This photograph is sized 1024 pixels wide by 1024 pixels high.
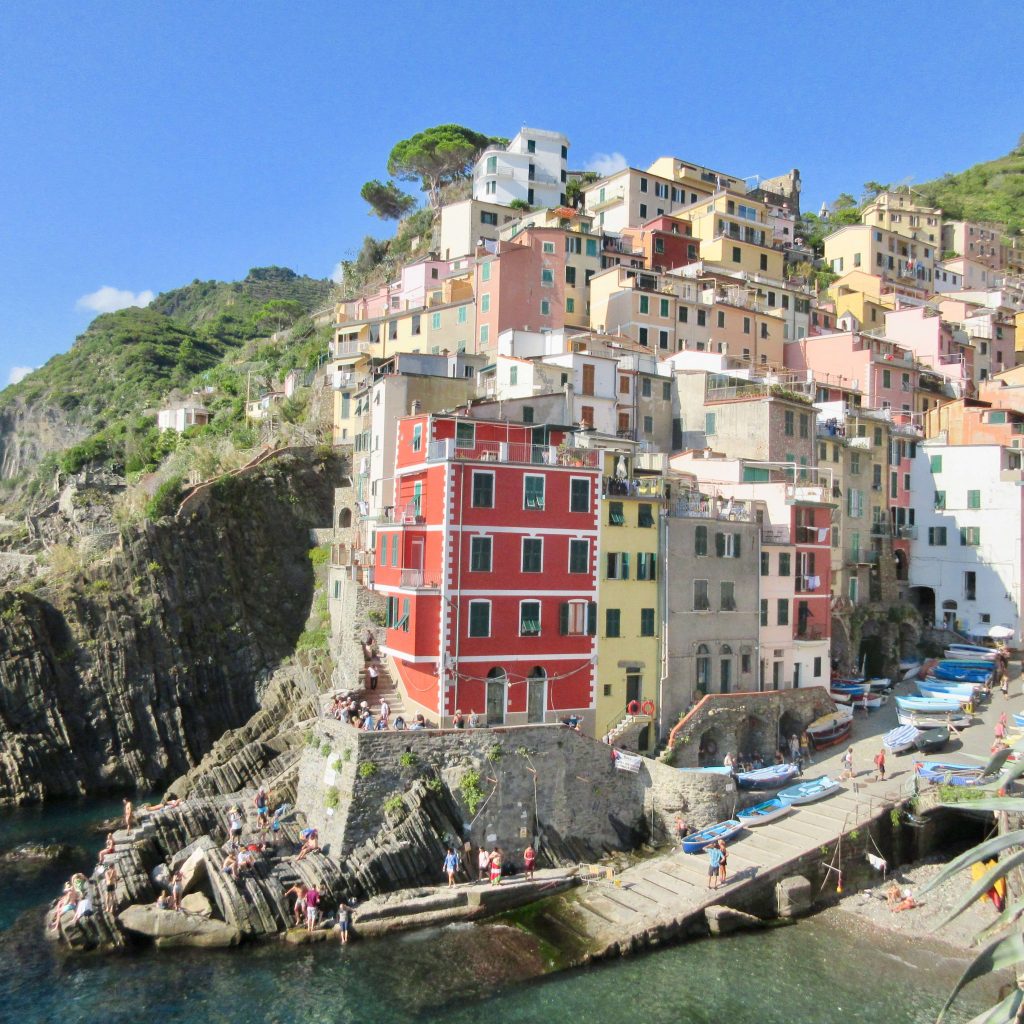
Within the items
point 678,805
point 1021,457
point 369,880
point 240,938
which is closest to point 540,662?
point 678,805

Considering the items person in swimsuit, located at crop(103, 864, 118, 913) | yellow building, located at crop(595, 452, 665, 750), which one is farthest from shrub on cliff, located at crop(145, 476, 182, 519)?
yellow building, located at crop(595, 452, 665, 750)

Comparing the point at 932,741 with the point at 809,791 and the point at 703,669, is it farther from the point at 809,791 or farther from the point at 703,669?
the point at 703,669

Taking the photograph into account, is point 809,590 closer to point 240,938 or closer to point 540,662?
point 540,662

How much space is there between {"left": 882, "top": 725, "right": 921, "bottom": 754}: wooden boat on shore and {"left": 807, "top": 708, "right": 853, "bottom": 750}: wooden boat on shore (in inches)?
83.3

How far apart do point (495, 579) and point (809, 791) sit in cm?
1479

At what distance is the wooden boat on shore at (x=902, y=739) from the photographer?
126 ft

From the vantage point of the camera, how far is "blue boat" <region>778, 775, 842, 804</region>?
113 ft

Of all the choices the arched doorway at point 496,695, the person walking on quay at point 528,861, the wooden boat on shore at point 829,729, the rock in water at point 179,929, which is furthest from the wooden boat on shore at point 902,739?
the rock in water at point 179,929

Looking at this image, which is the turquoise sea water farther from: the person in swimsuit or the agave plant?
the agave plant

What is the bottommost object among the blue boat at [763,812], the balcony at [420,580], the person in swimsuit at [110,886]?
the person in swimsuit at [110,886]

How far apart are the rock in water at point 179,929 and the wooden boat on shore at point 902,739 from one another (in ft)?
89.5

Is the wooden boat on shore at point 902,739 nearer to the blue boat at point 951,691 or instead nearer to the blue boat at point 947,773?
the blue boat at point 947,773

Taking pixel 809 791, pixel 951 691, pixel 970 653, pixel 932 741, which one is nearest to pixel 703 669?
pixel 809 791

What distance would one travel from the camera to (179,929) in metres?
27.3
